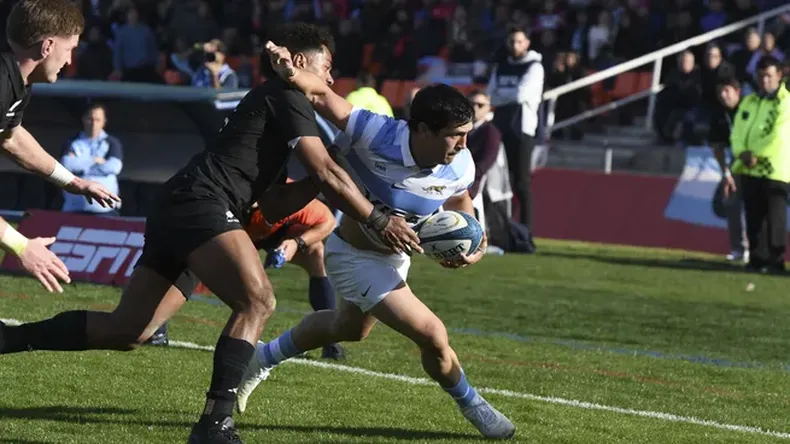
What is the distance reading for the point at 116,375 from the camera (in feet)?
26.8

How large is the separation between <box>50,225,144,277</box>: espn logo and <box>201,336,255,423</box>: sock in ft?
20.5

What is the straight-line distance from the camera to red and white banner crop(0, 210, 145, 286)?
1243 centimetres

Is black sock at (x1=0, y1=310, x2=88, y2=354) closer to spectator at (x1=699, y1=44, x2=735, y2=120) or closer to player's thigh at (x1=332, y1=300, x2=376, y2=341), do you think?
player's thigh at (x1=332, y1=300, x2=376, y2=341)

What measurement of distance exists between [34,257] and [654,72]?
58.4 ft

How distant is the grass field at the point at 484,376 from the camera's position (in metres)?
7.09

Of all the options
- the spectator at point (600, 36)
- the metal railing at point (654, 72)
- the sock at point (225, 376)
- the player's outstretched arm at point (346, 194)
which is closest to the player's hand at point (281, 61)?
the player's outstretched arm at point (346, 194)

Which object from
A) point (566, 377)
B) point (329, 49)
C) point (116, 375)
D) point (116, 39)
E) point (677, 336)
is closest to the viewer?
point (329, 49)

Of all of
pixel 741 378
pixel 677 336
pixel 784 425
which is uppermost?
pixel 784 425

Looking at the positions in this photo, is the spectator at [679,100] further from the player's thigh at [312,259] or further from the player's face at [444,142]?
the player's face at [444,142]

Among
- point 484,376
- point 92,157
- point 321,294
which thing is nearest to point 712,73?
point 92,157

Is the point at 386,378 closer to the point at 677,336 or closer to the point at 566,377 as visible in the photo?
the point at 566,377

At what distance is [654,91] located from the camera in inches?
892

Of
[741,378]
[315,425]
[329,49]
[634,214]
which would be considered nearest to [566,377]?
[741,378]

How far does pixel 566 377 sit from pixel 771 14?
14356 millimetres
